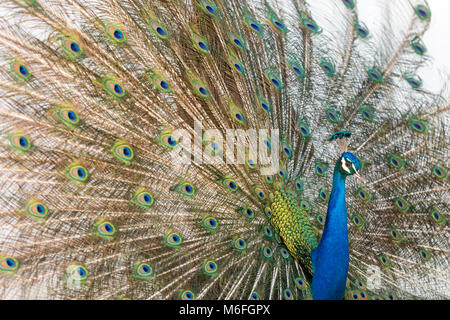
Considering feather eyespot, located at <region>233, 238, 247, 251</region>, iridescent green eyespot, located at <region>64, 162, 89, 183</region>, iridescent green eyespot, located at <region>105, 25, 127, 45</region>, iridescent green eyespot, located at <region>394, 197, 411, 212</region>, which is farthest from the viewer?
iridescent green eyespot, located at <region>394, 197, 411, 212</region>

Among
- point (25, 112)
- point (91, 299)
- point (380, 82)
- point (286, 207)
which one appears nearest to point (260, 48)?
point (380, 82)

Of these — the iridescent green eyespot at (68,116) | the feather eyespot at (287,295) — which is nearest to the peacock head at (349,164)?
the feather eyespot at (287,295)

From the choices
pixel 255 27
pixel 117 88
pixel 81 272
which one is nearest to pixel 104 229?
pixel 81 272

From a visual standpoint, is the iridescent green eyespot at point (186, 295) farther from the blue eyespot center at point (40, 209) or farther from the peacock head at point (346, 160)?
the peacock head at point (346, 160)

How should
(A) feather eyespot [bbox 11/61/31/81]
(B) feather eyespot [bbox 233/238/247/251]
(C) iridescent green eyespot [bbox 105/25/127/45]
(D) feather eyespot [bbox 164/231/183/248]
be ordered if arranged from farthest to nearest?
(B) feather eyespot [bbox 233/238/247/251]
(D) feather eyespot [bbox 164/231/183/248]
(C) iridescent green eyespot [bbox 105/25/127/45]
(A) feather eyespot [bbox 11/61/31/81]

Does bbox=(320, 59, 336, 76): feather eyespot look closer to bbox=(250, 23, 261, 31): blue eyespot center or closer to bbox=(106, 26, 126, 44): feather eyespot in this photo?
bbox=(250, 23, 261, 31): blue eyespot center

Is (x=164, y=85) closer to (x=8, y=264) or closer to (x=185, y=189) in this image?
(x=185, y=189)

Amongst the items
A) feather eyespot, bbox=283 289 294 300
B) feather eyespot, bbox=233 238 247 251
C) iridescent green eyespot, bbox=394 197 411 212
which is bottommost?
feather eyespot, bbox=283 289 294 300

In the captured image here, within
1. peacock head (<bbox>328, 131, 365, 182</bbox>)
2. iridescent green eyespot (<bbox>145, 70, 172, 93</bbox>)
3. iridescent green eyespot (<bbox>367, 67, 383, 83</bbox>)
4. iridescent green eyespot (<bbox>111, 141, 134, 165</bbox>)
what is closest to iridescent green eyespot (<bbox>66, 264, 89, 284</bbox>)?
iridescent green eyespot (<bbox>111, 141, 134, 165</bbox>)
